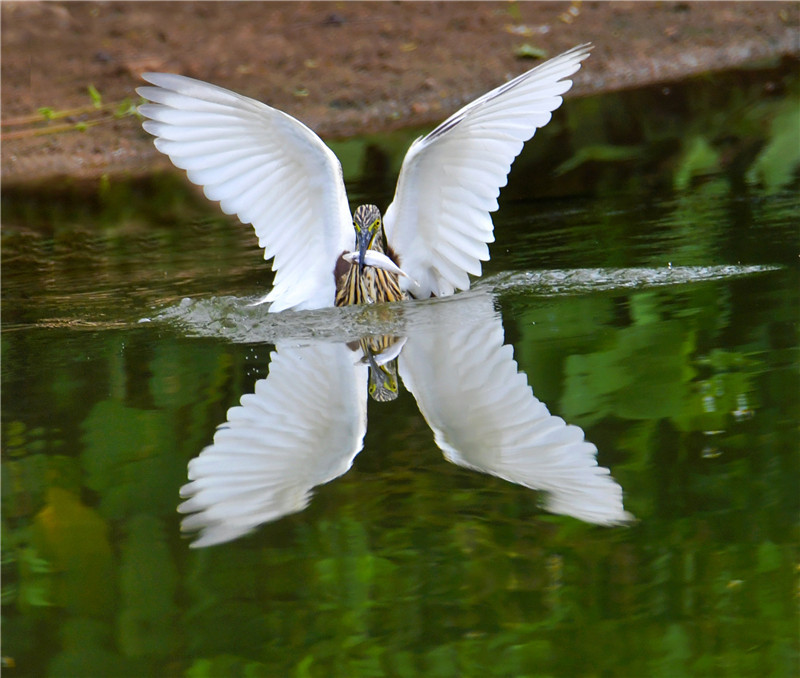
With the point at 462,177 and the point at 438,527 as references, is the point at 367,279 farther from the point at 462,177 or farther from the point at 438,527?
the point at 438,527

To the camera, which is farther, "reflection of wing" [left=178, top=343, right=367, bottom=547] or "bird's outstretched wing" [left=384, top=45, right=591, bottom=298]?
"bird's outstretched wing" [left=384, top=45, right=591, bottom=298]

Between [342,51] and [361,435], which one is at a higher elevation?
[342,51]

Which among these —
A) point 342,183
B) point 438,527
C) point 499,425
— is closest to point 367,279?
point 342,183

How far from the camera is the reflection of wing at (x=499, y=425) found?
3.18 metres

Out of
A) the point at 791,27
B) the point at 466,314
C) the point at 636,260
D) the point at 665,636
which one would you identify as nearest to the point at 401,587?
the point at 665,636

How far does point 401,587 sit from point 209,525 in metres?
0.65

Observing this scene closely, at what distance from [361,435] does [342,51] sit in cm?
940

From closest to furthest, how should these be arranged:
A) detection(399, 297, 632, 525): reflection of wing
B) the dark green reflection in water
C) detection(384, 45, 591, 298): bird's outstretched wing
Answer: the dark green reflection in water < detection(399, 297, 632, 525): reflection of wing < detection(384, 45, 591, 298): bird's outstretched wing

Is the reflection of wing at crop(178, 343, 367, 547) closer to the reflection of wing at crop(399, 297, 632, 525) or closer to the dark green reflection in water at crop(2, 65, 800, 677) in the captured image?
the dark green reflection in water at crop(2, 65, 800, 677)

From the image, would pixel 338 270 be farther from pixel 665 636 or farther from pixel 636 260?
pixel 665 636

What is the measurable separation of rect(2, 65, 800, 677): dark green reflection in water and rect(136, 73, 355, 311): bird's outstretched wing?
2.00 ft

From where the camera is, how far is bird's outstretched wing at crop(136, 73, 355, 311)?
514 cm

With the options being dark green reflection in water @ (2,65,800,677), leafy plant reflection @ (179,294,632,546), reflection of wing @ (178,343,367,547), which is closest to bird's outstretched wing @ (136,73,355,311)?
dark green reflection in water @ (2,65,800,677)

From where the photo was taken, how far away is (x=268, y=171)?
5324mm
